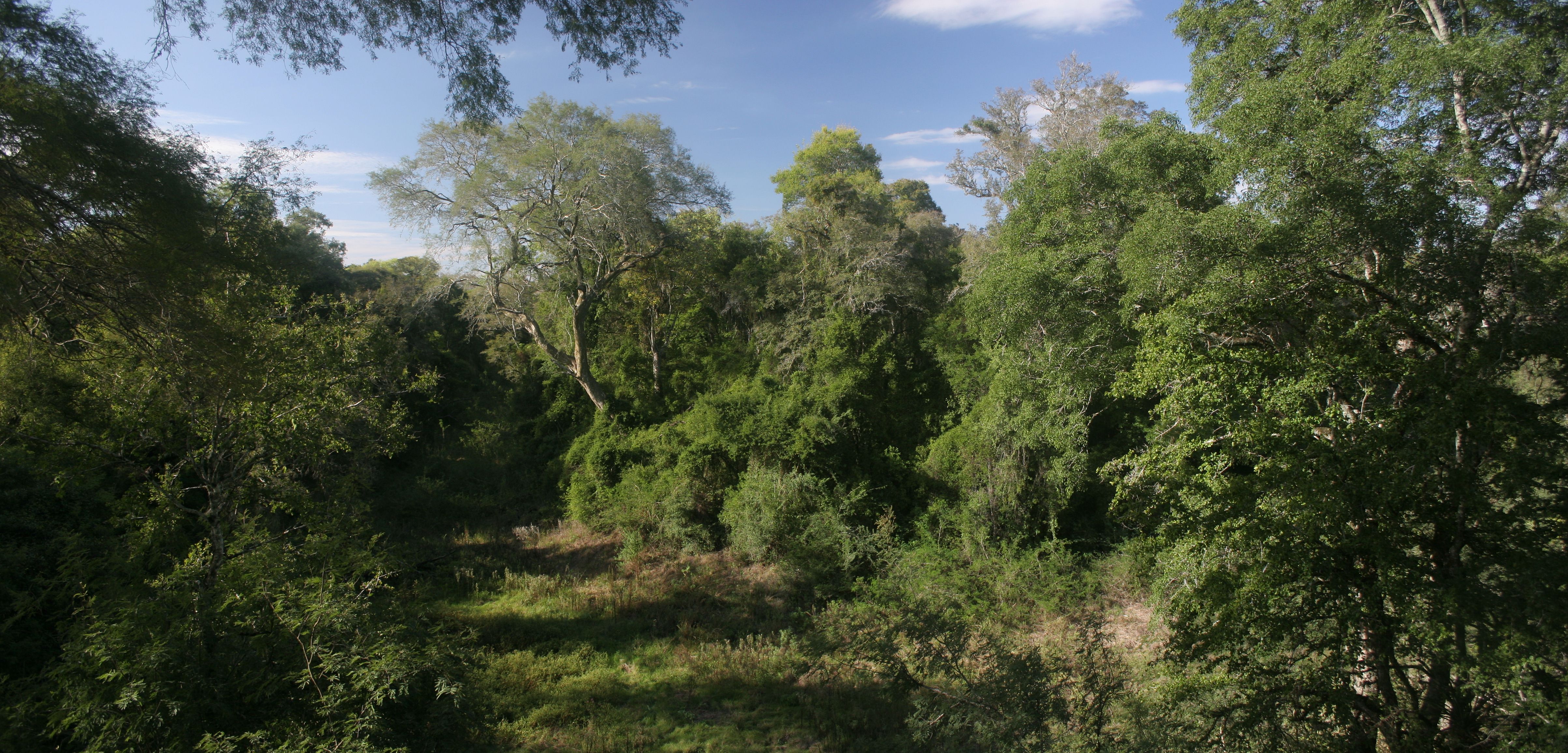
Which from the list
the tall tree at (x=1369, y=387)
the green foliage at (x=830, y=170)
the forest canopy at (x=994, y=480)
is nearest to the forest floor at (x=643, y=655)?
the forest canopy at (x=994, y=480)

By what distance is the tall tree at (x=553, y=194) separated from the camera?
48.3ft

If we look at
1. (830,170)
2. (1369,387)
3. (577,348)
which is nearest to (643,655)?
(577,348)

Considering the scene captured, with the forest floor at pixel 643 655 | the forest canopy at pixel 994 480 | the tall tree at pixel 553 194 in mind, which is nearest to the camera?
the forest canopy at pixel 994 480

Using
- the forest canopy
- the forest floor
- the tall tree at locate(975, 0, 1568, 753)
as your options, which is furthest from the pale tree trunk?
the tall tree at locate(975, 0, 1568, 753)

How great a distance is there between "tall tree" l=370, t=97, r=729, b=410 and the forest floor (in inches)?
237

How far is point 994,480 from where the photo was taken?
1292cm

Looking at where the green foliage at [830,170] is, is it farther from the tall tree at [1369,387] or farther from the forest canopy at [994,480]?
the tall tree at [1369,387]

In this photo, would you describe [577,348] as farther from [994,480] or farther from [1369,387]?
[1369,387]

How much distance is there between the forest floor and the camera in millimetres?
8219

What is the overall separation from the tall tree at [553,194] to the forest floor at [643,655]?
19.8 ft

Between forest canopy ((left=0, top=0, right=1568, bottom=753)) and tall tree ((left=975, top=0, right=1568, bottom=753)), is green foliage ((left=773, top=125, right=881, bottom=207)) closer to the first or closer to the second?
forest canopy ((left=0, top=0, right=1568, bottom=753))

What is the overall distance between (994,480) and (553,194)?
37.8ft

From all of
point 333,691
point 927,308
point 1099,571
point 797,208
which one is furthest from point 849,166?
point 333,691

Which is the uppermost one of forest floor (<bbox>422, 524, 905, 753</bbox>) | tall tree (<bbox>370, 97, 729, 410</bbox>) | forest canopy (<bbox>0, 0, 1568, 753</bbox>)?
tall tree (<bbox>370, 97, 729, 410</bbox>)
